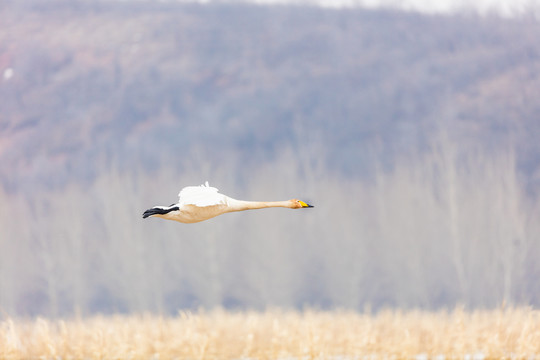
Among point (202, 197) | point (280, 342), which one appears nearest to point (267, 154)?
point (280, 342)

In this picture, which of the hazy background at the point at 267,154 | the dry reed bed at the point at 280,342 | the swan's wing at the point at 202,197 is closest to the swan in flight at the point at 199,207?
the swan's wing at the point at 202,197

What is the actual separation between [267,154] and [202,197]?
33.1m

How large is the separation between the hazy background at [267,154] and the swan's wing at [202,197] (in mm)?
20316

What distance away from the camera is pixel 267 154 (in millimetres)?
38969

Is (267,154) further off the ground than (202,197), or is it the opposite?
(267,154)

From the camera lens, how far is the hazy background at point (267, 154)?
28516 mm

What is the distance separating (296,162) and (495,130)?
10.3 meters

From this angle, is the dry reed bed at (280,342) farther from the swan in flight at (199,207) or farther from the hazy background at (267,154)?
the hazy background at (267,154)

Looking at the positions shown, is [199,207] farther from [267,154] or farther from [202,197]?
[267,154]

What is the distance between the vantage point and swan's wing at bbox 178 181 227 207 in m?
5.80

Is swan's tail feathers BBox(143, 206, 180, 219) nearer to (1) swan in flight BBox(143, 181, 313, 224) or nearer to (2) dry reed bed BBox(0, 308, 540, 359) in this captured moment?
(1) swan in flight BBox(143, 181, 313, 224)

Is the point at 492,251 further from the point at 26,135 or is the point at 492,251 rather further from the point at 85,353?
the point at 26,135

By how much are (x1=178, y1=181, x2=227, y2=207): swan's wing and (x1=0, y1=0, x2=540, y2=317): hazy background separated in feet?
66.7

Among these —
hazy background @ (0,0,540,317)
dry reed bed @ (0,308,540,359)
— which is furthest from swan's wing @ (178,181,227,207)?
hazy background @ (0,0,540,317)
